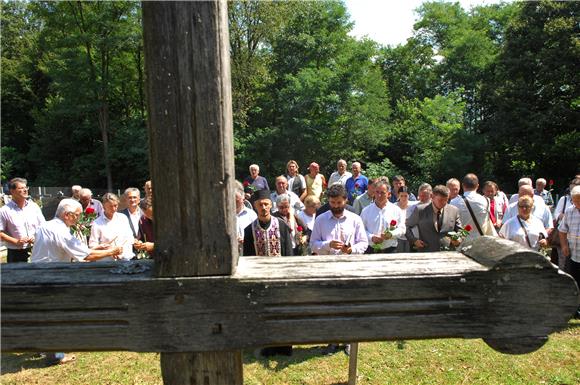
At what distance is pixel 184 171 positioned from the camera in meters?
1.55

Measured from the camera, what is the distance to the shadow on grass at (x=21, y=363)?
527 centimetres

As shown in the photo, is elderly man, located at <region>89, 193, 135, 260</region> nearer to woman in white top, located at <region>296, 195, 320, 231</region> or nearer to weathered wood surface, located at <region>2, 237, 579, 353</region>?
woman in white top, located at <region>296, 195, 320, 231</region>

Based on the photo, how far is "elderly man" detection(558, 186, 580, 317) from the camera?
19.9ft

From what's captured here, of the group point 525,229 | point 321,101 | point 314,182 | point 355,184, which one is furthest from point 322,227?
point 321,101

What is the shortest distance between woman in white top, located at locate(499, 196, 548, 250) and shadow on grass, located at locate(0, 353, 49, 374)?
6054 mm

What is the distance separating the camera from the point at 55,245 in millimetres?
4988

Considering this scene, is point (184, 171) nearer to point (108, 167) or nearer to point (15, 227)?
point (15, 227)

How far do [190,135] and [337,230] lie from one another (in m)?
3.81

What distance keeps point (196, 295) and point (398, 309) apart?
0.72m

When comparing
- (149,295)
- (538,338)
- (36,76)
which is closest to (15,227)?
(149,295)

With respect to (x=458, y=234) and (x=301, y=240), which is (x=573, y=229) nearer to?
(x=458, y=234)

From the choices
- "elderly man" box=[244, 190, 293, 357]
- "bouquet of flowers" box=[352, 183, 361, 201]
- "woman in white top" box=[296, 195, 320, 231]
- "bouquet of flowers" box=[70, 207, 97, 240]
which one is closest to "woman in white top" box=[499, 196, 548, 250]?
"woman in white top" box=[296, 195, 320, 231]

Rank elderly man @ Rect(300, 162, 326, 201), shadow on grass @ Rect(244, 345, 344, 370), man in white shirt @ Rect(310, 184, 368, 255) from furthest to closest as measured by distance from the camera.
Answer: elderly man @ Rect(300, 162, 326, 201)
shadow on grass @ Rect(244, 345, 344, 370)
man in white shirt @ Rect(310, 184, 368, 255)

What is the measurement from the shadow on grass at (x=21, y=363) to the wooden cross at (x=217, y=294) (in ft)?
14.7
